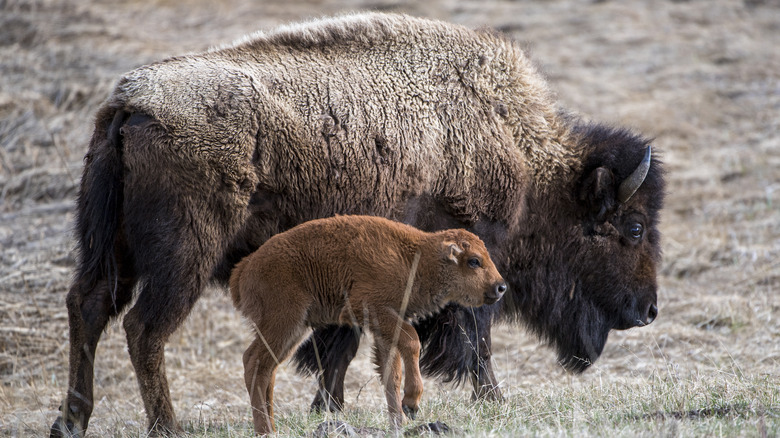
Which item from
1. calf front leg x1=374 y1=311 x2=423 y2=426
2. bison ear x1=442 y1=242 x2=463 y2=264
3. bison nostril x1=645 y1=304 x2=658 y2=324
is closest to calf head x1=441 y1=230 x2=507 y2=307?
bison ear x1=442 y1=242 x2=463 y2=264

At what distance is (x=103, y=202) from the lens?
16.3 feet

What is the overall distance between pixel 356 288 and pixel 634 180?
2565 mm

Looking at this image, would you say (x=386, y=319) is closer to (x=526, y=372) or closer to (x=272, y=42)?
(x=272, y=42)

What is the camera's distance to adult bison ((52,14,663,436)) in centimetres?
493

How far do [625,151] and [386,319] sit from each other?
2770 millimetres

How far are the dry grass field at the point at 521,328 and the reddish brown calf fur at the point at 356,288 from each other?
0.34 metres

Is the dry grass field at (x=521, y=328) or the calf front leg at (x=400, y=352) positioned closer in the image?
the calf front leg at (x=400, y=352)

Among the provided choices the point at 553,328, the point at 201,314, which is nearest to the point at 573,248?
the point at 553,328

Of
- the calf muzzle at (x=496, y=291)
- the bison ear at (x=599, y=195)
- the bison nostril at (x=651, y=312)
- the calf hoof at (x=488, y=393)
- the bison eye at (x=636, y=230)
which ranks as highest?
the calf muzzle at (x=496, y=291)

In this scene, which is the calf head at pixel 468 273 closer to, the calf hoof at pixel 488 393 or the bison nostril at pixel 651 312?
the calf hoof at pixel 488 393

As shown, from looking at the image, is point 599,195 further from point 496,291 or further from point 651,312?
point 496,291

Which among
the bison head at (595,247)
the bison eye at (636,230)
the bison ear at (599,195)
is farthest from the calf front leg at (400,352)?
the bison eye at (636,230)

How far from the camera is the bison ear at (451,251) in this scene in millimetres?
4602

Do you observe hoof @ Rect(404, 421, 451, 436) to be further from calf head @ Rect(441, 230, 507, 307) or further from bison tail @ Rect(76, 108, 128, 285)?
bison tail @ Rect(76, 108, 128, 285)
